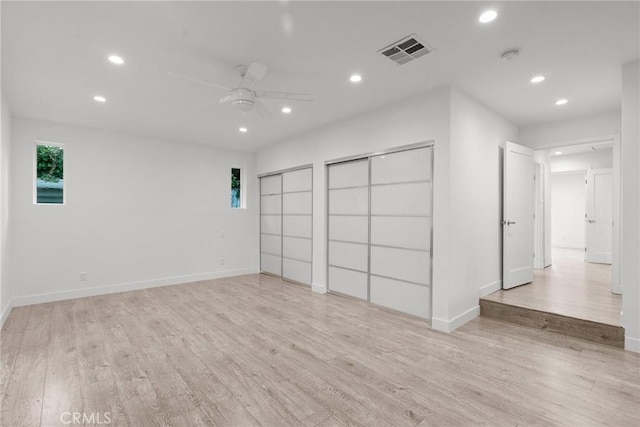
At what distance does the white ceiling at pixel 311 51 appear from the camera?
7.01 feet

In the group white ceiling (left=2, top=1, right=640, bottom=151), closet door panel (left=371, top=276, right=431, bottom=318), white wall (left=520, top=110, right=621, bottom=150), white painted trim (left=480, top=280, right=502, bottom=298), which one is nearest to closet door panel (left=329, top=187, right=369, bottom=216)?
closet door panel (left=371, top=276, right=431, bottom=318)

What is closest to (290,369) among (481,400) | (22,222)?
(481,400)

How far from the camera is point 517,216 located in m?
4.46

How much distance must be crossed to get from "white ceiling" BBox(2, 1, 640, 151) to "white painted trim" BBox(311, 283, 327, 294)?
116 inches

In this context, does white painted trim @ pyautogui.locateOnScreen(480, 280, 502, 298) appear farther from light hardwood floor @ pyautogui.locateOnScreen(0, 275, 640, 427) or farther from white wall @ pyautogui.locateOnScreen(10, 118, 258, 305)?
white wall @ pyautogui.locateOnScreen(10, 118, 258, 305)

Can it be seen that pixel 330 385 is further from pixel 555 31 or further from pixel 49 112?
pixel 49 112

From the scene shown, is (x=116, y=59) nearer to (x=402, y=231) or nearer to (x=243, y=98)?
(x=243, y=98)

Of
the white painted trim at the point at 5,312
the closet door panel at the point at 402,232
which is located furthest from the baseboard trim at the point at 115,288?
the closet door panel at the point at 402,232

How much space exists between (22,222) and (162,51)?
152 inches

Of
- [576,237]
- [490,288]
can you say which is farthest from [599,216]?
[490,288]

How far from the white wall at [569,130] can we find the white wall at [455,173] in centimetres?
38

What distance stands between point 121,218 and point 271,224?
111 inches

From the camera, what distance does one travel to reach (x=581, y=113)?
4.26 m

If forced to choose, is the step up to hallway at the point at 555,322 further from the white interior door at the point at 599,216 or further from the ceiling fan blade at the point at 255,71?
the white interior door at the point at 599,216
